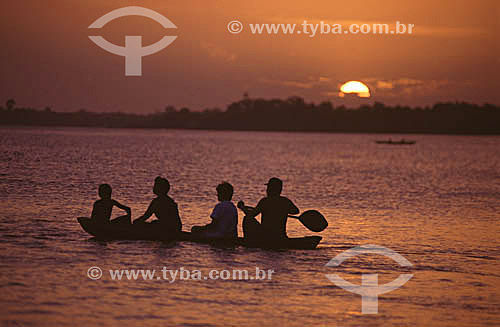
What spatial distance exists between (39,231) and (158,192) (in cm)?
452

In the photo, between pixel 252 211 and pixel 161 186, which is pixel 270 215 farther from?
pixel 161 186

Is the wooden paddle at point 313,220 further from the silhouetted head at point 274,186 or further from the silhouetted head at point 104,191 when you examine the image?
the silhouetted head at point 104,191

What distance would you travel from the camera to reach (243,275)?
13.9 meters

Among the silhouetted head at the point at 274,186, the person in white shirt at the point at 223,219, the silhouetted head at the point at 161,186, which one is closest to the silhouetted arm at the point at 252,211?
the person in white shirt at the point at 223,219

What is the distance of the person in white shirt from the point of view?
16.1 m

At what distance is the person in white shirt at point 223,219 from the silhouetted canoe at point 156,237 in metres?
0.17

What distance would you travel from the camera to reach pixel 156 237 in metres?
17.0

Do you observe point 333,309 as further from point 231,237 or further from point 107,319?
point 231,237

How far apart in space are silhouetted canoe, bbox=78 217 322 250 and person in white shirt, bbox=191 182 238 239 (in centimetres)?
17

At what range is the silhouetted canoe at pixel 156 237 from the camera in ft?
54.9

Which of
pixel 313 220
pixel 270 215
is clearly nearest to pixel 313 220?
pixel 313 220

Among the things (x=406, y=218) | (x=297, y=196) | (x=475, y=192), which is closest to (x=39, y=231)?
(x=406, y=218)

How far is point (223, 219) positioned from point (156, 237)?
1826mm

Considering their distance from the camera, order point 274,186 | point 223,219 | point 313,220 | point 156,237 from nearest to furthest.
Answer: point 274,186 → point 223,219 → point 156,237 → point 313,220
